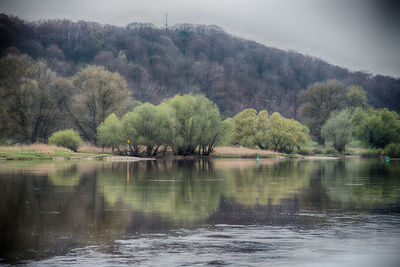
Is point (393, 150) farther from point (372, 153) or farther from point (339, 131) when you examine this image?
point (339, 131)

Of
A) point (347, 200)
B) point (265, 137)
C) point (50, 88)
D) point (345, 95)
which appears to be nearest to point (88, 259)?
point (347, 200)

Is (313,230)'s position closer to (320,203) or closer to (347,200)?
(320,203)

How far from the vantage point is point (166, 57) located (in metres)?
162

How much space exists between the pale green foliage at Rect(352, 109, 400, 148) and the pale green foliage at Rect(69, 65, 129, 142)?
47.3m

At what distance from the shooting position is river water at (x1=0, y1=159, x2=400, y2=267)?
1086 centimetres

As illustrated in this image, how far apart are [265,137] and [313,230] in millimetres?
81888

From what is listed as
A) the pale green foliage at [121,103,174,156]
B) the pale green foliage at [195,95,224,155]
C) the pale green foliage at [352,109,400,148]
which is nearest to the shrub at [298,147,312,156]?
the pale green foliage at [352,109,400,148]

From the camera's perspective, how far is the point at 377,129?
96.5 m

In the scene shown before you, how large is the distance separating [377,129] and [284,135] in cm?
1921

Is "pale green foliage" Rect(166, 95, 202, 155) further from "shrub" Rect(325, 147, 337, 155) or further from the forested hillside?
the forested hillside

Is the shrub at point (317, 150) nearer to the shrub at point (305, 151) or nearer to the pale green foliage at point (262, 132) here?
the shrub at point (305, 151)

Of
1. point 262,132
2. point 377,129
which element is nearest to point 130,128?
point 262,132

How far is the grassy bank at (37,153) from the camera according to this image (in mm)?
63875

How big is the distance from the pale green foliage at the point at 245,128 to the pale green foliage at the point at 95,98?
22805 millimetres
